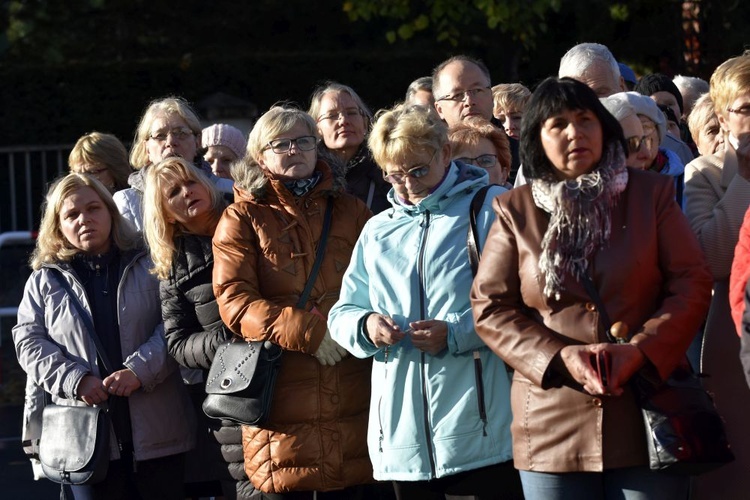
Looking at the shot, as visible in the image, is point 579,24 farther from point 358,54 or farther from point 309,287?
point 309,287

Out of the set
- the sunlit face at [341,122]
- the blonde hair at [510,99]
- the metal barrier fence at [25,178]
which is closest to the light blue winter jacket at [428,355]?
the sunlit face at [341,122]

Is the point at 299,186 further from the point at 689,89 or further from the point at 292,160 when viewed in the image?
the point at 689,89

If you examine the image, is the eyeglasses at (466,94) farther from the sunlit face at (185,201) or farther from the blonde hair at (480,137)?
the sunlit face at (185,201)

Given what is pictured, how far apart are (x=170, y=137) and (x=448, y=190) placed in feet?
7.88

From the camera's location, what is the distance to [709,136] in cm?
528

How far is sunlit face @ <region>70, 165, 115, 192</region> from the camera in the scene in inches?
272

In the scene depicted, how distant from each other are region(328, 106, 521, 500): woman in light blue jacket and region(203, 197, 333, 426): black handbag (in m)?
0.36

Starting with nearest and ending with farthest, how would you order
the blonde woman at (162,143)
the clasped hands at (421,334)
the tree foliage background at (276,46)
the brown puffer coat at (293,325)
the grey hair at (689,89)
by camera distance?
the clasped hands at (421,334) < the brown puffer coat at (293,325) < the blonde woman at (162,143) < the grey hair at (689,89) < the tree foliage background at (276,46)

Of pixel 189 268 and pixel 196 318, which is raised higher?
pixel 189 268

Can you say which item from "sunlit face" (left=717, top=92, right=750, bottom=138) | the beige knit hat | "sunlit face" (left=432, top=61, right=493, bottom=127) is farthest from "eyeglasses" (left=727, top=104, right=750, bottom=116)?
the beige knit hat

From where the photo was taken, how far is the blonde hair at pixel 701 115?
530cm

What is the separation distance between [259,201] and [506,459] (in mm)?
1492

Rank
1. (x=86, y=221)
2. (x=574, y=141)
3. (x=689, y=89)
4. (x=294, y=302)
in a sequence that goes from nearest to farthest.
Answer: (x=574, y=141) < (x=294, y=302) < (x=86, y=221) < (x=689, y=89)

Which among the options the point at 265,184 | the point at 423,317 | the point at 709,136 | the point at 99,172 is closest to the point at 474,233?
the point at 423,317
